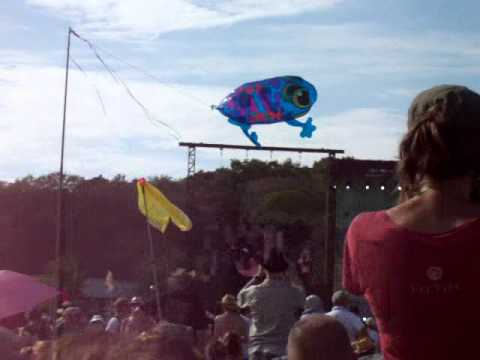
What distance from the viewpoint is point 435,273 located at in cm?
261

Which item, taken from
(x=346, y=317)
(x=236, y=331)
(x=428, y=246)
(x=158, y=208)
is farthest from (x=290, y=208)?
(x=428, y=246)

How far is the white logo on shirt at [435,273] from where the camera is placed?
2600 millimetres

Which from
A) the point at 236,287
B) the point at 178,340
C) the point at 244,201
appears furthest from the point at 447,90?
the point at 244,201

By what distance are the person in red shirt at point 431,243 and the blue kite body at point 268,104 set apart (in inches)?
708

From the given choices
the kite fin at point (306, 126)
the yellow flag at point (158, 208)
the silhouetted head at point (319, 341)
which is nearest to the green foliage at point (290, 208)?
the kite fin at point (306, 126)

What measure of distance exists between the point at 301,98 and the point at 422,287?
18939mm

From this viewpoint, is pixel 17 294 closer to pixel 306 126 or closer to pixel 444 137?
pixel 444 137

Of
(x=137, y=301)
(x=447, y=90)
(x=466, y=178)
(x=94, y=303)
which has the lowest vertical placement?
(x=94, y=303)

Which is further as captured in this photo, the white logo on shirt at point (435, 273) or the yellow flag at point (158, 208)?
the yellow flag at point (158, 208)

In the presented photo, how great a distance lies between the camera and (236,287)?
3475 centimetres

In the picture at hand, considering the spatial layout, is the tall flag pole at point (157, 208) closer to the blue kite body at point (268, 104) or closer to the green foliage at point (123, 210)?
the blue kite body at point (268, 104)

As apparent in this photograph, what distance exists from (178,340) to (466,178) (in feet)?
2.92

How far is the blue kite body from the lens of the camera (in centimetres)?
2084

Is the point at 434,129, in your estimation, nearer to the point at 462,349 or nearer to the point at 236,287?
the point at 462,349
